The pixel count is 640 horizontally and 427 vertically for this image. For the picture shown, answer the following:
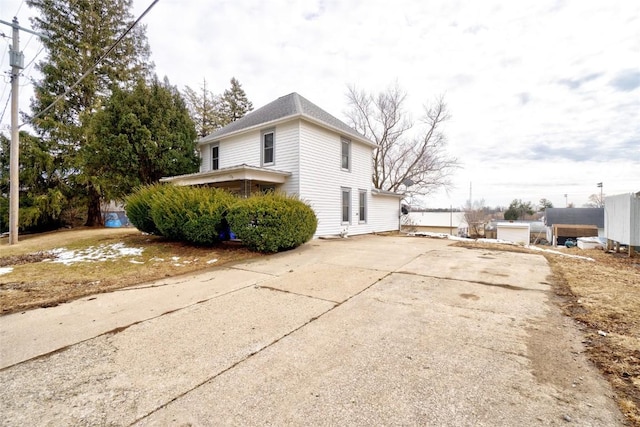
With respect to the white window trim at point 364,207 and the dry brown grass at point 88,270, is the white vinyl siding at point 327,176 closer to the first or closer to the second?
the white window trim at point 364,207

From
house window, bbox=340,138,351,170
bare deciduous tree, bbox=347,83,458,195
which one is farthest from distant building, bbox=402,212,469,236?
house window, bbox=340,138,351,170

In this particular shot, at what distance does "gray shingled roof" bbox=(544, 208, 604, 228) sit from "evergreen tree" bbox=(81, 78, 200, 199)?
40335mm

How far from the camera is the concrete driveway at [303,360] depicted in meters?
1.79

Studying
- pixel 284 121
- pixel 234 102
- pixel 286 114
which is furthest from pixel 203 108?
Answer: pixel 284 121

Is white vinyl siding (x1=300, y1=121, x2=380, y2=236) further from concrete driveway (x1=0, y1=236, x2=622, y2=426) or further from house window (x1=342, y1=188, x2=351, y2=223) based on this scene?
concrete driveway (x1=0, y1=236, x2=622, y2=426)

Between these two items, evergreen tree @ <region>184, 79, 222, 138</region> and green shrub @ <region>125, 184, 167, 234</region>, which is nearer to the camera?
green shrub @ <region>125, 184, 167, 234</region>

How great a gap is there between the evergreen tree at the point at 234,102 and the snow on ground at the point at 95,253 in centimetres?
2271

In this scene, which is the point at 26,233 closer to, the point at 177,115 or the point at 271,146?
the point at 177,115

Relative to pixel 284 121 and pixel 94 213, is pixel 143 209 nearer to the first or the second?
pixel 284 121

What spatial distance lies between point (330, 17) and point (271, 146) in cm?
544

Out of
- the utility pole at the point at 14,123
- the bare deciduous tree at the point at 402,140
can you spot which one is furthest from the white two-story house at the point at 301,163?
the bare deciduous tree at the point at 402,140

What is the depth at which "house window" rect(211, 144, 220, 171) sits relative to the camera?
48.3 feet

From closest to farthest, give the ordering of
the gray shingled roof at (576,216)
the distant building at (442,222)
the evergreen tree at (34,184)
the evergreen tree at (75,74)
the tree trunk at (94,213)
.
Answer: the evergreen tree at (34,184) < the evergreen tree at (75,74) < the tree trunk at (94,213) < the gray shingled roof at (576,216) < the distant building at (442,222)

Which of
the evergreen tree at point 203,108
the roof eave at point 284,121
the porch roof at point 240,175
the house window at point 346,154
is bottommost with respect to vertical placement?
the porch roof at point 240,175
